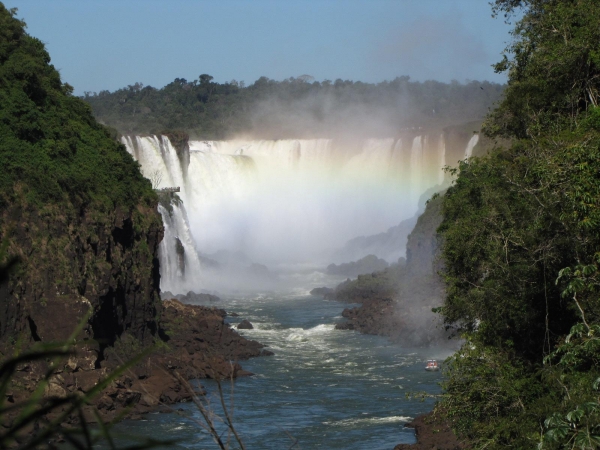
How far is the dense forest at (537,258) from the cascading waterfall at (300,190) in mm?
42542

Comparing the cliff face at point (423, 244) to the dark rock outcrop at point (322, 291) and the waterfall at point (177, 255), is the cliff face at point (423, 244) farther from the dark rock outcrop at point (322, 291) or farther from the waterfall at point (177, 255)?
Result: the waterfall at point (177, 255)

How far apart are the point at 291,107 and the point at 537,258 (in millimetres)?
99184

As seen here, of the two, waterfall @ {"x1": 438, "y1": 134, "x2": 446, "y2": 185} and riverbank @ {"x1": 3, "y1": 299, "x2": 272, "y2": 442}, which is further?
waterfall @ {"x1": 438, "y1": 134, "x2": 446, "y2": 185}

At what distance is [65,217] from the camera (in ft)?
89.5

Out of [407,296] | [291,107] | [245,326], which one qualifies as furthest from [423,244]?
[291,107]

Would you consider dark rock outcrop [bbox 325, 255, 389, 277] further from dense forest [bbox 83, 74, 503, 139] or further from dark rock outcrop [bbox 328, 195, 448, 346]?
dense forest [bbox 83, 74, 503, 139]

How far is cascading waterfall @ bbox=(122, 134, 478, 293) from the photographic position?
224ft

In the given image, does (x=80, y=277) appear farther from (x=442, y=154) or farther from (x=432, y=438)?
(x=442, y=154)

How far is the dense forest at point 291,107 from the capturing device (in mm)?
94375

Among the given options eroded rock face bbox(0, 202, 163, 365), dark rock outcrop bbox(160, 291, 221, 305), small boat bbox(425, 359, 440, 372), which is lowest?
dark rock outcrop bbox(160, 291, 221, 305)

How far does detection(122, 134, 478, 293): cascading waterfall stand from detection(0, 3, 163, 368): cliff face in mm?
26301

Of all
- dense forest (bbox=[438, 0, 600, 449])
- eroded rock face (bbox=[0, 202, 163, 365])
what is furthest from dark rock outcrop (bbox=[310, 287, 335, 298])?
dense forest (bbox=[438, 0, 600, 449])

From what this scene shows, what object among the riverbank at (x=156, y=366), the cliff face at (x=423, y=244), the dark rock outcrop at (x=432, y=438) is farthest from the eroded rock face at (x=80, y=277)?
the cliff face at (x=423, y=244)

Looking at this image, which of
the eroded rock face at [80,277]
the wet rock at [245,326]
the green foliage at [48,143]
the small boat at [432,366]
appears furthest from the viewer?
the wet rock at [245,326]
